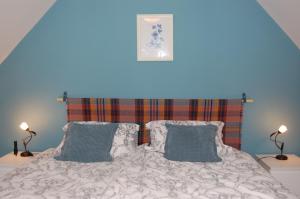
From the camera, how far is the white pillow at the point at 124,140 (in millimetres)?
2568

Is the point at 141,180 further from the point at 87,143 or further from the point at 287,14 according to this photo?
the point at 287,14

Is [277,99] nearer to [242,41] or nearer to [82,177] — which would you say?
[242,41]

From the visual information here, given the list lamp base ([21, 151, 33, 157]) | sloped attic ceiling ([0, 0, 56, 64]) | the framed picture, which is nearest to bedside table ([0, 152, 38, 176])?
lamp base ([21, 151, 33, 157])

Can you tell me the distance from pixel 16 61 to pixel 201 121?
84.4 inches

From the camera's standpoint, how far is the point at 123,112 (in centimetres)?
299

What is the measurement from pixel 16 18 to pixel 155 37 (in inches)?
54.4

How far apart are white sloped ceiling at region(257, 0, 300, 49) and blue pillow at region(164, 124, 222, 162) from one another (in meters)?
1.29

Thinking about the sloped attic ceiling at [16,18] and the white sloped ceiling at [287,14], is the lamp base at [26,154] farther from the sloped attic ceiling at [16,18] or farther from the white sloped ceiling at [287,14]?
the white sloped ceiling at [287,14]

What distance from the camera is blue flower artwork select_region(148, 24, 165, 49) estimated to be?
2.88 m

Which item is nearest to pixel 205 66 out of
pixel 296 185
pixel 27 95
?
pixel 296 185

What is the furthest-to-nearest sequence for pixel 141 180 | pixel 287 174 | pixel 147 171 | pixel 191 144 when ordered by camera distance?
pixel 287 174
pixel 191 144
pixel 147 171
pixel 141 180

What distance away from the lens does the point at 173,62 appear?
9.63 feet

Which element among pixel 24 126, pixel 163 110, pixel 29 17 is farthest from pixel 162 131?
pixel 29 17

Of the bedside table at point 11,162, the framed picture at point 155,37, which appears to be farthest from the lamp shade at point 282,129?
the bedside table at point 11,162
